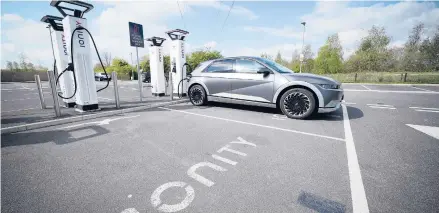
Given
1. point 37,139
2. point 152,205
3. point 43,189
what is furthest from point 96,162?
point 37,139

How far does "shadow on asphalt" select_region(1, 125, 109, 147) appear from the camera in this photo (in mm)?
3350

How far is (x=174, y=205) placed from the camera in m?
1.72

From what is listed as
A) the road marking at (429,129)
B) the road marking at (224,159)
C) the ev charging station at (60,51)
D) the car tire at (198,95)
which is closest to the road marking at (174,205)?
the road marking at (224,159)

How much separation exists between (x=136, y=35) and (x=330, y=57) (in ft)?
138

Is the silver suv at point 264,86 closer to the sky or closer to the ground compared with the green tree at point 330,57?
closer to the ground

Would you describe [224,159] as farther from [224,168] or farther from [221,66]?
[221,66]

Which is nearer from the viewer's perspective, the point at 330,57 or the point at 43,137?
the point at 43,137

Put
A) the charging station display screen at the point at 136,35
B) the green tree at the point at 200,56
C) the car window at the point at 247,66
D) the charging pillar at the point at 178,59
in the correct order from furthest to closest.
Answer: the green tree at the point at 200,56, the charging pillar at the point at 178,59, the charging station display screen at the point at 136,35, the car window at the point at 247,66

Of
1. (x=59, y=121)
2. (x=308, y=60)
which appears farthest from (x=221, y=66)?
(x=308, y=60)

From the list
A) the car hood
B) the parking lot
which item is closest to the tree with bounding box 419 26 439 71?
the parking lot

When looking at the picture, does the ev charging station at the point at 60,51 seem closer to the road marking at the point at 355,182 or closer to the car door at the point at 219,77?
the car door at the point at 219,77

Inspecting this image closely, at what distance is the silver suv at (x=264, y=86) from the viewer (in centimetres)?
441

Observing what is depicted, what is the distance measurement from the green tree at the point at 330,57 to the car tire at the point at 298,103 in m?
38.6

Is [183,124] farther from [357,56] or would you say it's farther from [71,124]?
[357,56]
